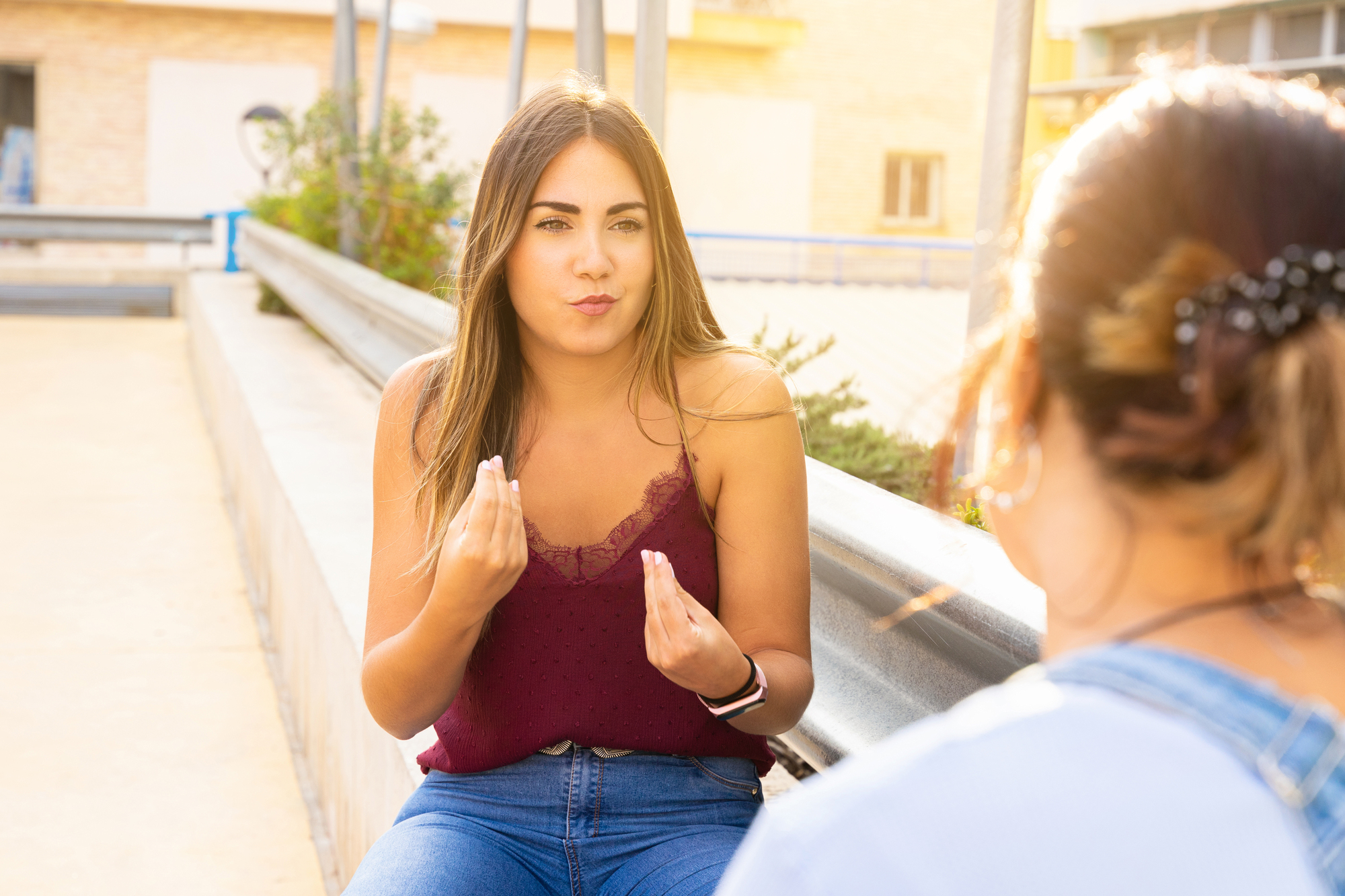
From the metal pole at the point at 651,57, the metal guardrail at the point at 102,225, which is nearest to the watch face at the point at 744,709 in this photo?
the metal pole at the point at 651,57

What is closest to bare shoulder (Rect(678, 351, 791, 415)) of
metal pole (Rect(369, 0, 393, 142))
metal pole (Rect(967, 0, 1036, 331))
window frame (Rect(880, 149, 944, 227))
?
metal pole (Rect(967, 0, 1036, 331))

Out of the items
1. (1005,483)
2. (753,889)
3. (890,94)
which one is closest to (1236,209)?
(1005,483)

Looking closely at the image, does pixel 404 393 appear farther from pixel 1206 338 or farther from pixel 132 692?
pixel 132 692

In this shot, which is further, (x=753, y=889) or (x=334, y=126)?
(x=334, y=126)

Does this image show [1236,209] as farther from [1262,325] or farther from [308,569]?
[308,569]

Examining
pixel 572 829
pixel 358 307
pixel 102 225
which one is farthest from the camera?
pixel 102 225

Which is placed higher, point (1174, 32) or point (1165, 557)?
point (1174, 32)

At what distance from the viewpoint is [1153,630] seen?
0.91m

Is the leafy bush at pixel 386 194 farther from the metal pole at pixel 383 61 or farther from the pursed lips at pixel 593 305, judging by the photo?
the pursed lips at pixel 593 305

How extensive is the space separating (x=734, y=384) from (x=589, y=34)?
10.5 ft

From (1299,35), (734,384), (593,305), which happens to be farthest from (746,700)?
(1299,35)

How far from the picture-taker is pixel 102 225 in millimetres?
15156

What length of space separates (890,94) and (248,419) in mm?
23536

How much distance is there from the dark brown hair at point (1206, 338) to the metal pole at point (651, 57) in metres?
3.55
